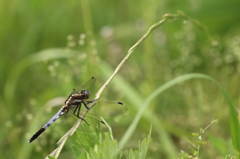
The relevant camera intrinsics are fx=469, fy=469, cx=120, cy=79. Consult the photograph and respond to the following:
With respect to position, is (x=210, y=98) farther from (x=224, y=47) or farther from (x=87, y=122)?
(x=87, y=122)

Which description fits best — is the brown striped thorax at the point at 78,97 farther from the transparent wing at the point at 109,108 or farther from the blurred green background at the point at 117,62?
the blurred green background at the point at 117,62

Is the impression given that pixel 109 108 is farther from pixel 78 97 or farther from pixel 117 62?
pixel 117 62

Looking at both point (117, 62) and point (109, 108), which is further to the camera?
point (117, 62)

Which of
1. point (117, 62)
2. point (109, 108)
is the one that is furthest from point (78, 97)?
point (117, 62)

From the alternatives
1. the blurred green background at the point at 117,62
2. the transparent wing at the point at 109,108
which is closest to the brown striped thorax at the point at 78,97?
the transparent wing at the point at 109,108

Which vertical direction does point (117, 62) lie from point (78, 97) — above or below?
above
